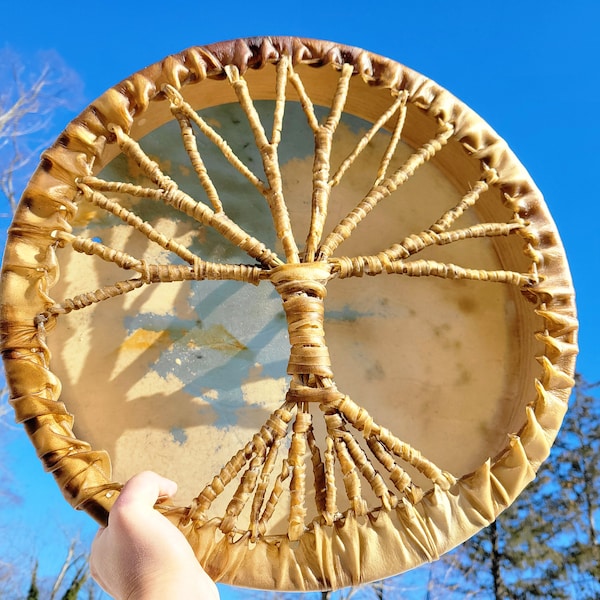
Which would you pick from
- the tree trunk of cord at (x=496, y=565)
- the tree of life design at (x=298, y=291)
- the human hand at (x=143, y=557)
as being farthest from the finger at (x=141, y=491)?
the tree trunk of cord at (x=496, y=565)

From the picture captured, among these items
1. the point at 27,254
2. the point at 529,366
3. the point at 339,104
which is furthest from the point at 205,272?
the point at 529,366

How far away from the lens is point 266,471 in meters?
1.01

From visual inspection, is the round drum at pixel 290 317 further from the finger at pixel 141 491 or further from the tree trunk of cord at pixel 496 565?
the tree trunk of cord at pixel 496 565

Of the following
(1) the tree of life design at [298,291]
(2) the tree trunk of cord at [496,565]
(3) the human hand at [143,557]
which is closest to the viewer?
(3) the human hand at [143,557]

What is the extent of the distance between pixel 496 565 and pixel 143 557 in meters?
5.61

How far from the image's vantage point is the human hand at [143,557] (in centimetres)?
73

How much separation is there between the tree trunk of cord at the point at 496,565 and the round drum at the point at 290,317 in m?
4.74

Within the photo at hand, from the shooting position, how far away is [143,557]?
30.3 inches

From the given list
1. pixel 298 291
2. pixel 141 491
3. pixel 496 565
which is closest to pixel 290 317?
pixel 298 291

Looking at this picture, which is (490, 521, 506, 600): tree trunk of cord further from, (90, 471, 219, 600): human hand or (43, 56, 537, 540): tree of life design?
(90, 471, 219, 600): human hand

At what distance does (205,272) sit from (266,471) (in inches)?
14.4

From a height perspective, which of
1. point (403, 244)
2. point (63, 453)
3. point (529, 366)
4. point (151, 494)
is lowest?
point (151, 494)

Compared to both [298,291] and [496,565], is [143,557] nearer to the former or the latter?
[298,291]

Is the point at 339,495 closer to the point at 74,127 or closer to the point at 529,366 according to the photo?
the point at 529,366
